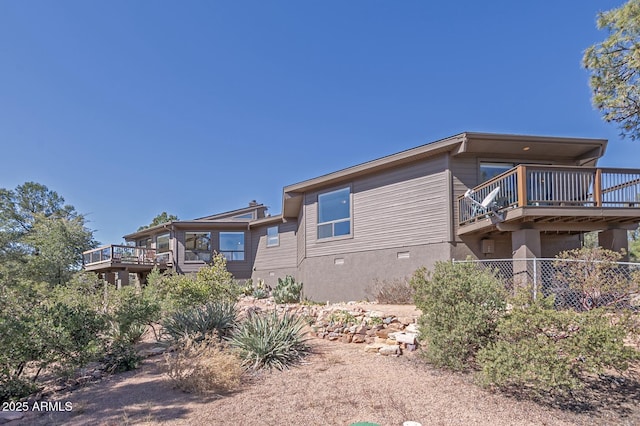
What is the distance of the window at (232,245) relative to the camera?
19.8 m

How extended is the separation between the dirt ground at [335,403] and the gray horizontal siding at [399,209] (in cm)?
585

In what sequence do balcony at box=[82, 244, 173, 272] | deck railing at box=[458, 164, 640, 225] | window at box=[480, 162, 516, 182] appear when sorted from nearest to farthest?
deck railing at box=[458, 164, 640, 225] < window at box=[480, 162, 516, 182] < balcony at box=[82, 244, 173, 272]

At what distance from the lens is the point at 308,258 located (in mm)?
13766

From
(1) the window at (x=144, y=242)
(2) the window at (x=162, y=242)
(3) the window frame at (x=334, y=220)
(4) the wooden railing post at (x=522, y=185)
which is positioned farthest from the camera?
(1) the window at (x=144, y=242)

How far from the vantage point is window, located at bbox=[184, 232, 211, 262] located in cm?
1966

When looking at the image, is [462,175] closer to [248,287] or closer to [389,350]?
[389,350]

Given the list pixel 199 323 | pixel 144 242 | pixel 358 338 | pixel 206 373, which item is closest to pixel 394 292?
pixel 358 338

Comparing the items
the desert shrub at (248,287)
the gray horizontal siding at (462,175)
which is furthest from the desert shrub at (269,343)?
the desert shrub at (248,287)

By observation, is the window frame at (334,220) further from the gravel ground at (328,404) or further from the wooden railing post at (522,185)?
the gravel ground at (328,404)

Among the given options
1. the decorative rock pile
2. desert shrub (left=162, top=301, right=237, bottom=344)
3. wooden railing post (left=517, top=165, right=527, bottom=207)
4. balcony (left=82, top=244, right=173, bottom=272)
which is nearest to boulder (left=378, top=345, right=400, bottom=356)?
the decorative rock pile

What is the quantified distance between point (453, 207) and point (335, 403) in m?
7.52

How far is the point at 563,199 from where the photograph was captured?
8500 millimetres

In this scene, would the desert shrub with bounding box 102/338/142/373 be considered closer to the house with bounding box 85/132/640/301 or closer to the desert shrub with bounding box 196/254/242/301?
the desert shrub with bounding box 196/254/242/301

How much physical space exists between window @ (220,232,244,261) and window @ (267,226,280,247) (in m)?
2.27
